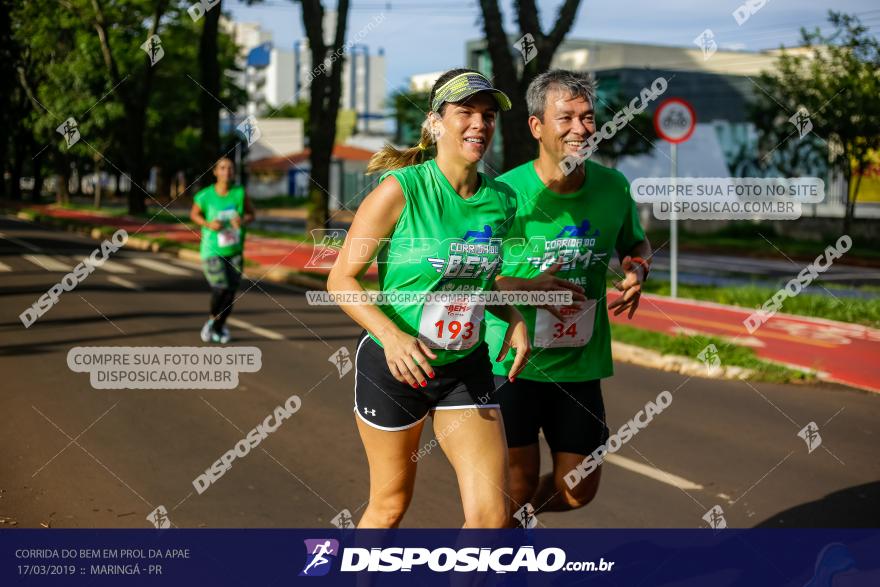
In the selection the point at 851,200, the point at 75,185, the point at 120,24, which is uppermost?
the point at 120,24

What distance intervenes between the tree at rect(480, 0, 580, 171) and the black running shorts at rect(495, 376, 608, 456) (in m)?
11.4

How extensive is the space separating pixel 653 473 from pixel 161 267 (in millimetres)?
16129

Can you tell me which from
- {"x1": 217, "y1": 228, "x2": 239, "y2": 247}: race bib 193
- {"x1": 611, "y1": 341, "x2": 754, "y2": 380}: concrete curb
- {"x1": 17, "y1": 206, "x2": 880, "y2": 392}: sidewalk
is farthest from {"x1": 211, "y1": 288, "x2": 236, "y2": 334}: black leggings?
{"x1": 611, "y1": 341, "x2": 754, "y2": 380}: concrete curb

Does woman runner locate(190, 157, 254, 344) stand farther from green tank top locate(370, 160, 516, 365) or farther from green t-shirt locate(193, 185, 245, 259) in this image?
green tank top locate(370, 160, 516, 365)

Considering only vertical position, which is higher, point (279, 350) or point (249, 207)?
point (249, 207)

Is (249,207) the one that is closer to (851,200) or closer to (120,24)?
(851,200)

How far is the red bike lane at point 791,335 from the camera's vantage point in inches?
405

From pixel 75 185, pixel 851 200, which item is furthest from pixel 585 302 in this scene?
pixel 75 185

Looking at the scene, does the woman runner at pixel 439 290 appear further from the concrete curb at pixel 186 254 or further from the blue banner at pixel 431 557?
the concrete curb at pixel 186 254

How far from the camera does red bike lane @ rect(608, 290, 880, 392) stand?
10.3m

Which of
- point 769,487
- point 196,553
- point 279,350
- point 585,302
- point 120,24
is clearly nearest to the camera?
point 585,302

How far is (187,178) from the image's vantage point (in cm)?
7406

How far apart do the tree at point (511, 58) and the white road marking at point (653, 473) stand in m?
9.29

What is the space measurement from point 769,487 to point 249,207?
6729mm
